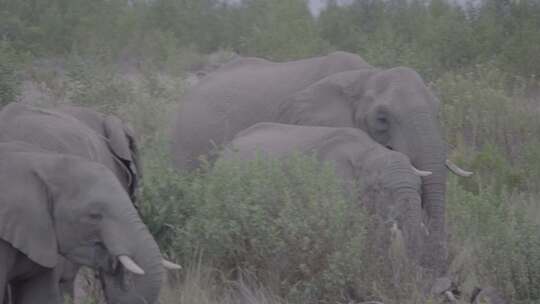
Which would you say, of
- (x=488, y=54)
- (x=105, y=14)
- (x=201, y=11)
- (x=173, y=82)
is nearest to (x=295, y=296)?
(x=173, y=82)

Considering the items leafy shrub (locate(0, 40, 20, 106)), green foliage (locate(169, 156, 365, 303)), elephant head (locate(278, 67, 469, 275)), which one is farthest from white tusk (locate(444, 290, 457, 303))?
leafy shrub (locate(0, 40, 20, 106))

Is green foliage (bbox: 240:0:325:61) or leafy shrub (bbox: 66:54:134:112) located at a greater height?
leafy shrub (bbox: 66:54:134:112)

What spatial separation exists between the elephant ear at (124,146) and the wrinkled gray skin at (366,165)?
71 centimetres

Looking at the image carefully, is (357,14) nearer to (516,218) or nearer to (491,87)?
(491,87)

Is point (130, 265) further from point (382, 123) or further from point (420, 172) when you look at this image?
point (382, 123)

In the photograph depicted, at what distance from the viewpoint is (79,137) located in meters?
6.27

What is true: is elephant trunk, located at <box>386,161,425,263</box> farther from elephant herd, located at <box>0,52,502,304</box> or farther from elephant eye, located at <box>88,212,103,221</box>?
elephant eye, located at <box>88,212,103,221</box>

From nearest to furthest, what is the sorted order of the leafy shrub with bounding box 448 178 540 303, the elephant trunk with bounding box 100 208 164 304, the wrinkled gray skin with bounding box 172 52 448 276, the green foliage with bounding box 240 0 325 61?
the elephant trunk with bounding box 100 208 164 304 → the leafy shrub with bounding box 448 178 540 303 → the wrinkled gray skin with bounding box 172 52 448 276 → the green foliage with bounding box 240 0 325 61

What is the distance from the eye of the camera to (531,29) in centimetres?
1566

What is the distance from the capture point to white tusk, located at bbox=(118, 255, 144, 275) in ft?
15.9

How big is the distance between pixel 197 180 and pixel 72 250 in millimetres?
1927

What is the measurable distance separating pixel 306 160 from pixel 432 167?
53.1 inches

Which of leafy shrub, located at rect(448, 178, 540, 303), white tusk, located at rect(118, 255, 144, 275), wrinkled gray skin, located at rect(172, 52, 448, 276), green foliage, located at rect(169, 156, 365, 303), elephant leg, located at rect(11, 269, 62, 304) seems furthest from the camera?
wrinkled gray skin, located at rect(172, 52, 448, 276)

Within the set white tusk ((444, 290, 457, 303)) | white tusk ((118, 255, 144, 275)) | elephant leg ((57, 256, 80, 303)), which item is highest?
white tusk ((118, 255, 144, 275))
